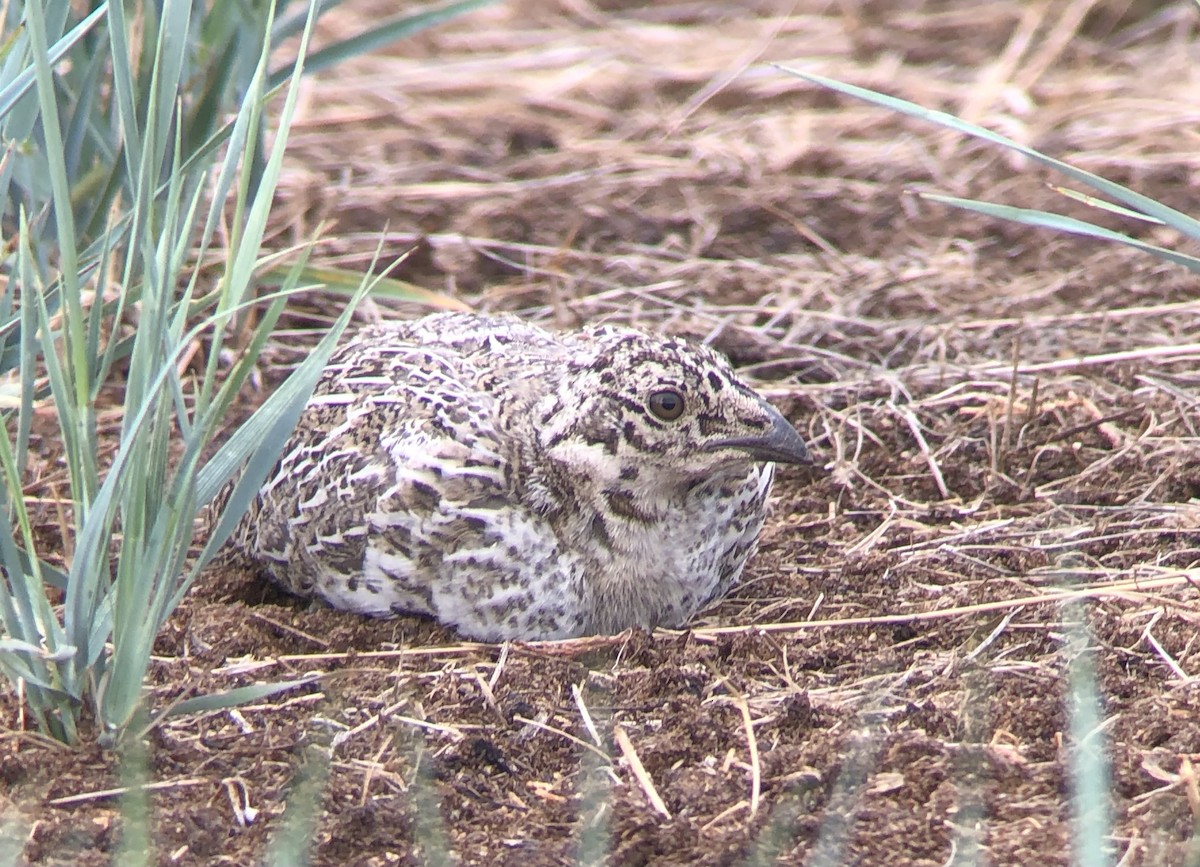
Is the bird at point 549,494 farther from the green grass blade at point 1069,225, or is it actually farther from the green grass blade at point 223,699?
the green grass blade at point 223,699

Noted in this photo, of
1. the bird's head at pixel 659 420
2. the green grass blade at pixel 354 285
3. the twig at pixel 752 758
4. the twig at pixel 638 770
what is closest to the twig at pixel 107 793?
the twig at pixel 638 770

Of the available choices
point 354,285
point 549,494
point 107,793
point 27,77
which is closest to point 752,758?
point 549,494

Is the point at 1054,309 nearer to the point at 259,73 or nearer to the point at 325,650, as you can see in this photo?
the point at 325,650

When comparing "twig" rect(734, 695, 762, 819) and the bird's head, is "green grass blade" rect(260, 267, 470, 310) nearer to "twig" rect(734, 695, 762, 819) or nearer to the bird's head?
the bird's head

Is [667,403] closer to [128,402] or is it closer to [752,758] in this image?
[752,758]

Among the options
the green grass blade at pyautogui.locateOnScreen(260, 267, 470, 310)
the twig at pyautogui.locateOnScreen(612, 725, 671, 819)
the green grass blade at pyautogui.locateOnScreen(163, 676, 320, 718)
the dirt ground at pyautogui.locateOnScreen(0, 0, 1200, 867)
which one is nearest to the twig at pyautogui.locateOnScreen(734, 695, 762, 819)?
the dirt ground at pyautogui.locateOnScreen(0, 0, 1200, 867)

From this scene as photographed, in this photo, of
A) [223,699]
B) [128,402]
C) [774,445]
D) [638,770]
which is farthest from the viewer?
[774,445]

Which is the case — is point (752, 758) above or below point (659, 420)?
below
